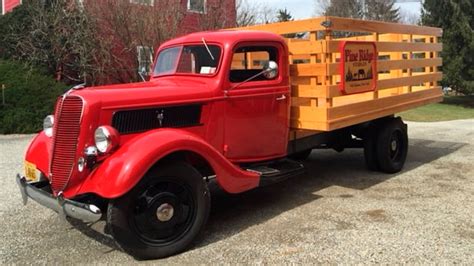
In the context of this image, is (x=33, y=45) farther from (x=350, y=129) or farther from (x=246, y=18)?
(x=350, y=129)

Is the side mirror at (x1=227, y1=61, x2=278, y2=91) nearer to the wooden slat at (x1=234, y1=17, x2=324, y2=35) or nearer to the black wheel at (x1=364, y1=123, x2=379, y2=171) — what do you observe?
the wooden slat at (x1=234, y1=17, x2=324, y2=35)

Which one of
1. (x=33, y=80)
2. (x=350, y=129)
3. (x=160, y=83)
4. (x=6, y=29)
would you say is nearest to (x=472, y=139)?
(x=350, y=129)

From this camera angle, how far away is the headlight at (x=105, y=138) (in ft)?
14.2

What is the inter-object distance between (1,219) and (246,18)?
44.3 feet

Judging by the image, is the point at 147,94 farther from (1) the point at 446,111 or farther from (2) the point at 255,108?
(1) the point at 446,111

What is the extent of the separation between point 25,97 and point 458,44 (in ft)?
62.7

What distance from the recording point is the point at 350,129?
7434 mm

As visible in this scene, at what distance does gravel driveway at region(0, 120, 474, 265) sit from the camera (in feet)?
14.5

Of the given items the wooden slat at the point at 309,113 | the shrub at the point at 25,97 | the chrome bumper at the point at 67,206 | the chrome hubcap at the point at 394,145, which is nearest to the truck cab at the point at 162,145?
the chrome bumper at the point at 67,206

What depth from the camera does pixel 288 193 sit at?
645cm

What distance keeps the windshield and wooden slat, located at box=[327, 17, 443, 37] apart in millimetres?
1452

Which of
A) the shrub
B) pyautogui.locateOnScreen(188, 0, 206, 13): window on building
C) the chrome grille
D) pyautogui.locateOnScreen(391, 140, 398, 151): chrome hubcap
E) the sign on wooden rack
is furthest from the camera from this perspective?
pyautogui.locateOnScreen(188, 0, 206, 13): window on building

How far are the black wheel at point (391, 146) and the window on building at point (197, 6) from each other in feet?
35.0

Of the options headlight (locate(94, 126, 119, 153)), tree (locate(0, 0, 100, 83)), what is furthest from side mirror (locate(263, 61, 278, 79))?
tree (locate(0, 0, 100, 83))
